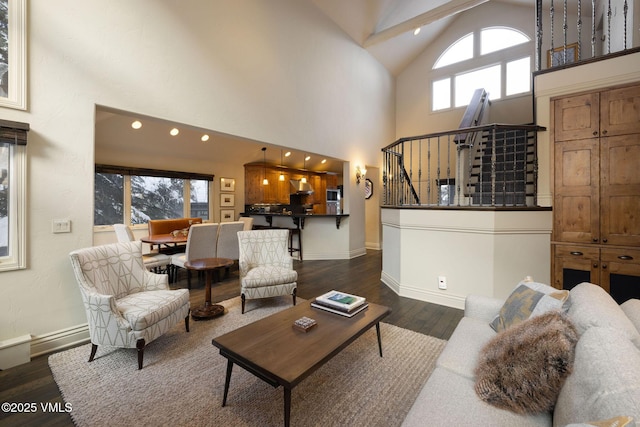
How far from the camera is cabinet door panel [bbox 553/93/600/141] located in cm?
309

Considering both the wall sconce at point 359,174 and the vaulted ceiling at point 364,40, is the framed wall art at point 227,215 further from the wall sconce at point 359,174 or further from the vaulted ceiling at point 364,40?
the wall sconce at point 359,174

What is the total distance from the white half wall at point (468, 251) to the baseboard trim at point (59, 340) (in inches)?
145

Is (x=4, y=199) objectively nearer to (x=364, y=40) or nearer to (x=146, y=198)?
(x=146, y=198)

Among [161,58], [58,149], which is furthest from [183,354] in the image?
[161,58]

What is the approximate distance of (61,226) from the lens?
2592 mm

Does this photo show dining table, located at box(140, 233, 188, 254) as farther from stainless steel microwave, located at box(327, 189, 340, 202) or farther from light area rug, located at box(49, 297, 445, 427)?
stainless steel microwave, located at box(327, 189, 340, 202)

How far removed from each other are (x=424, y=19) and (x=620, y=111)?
4.17 m

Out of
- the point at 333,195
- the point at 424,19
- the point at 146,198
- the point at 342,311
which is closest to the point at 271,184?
the point at 333,195

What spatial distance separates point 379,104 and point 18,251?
7474mm

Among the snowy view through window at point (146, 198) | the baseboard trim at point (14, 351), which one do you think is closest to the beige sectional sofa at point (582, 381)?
the baseboard trim at point (14, 351)

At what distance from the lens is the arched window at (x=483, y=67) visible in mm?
6805

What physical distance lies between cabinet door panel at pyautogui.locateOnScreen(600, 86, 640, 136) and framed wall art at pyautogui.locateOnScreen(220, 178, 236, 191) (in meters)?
7.47

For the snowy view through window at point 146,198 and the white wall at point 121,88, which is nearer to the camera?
the white wall at point 121,88

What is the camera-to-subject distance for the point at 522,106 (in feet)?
22.1
